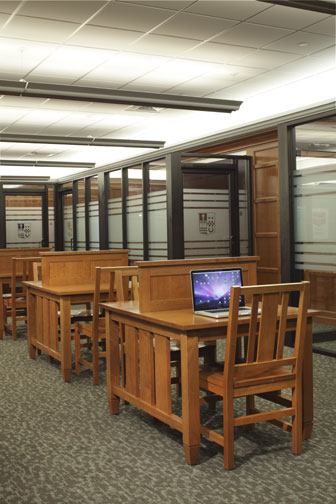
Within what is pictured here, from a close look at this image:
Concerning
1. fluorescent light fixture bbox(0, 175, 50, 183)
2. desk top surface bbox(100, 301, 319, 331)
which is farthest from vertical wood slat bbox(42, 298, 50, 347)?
fluorescent light fixture bbox(0, 175, 50, 183)

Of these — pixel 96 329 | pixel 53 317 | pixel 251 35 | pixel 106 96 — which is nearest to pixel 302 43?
pixel 251 35

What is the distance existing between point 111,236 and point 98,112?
356cm

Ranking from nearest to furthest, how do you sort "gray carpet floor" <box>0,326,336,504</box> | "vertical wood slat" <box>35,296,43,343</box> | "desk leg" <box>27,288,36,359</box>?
"gray carpet floor" <box>0,326,336,504</box> < "vertical wood slat" <box>35,296,43,343</box> < "desk leg" <box>27,288,36,359</box>

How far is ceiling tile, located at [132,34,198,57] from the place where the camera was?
205 inches

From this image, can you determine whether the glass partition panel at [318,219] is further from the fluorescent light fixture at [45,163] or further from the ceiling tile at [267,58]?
the fluorescent light fixture at [45,163]

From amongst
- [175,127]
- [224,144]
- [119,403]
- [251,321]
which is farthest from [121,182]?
[251,321]

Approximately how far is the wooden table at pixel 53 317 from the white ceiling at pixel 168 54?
7.15ft

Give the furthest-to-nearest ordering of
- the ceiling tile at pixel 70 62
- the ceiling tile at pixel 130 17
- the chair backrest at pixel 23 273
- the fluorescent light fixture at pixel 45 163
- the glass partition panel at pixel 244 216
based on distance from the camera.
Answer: the fluorescent light fixture at pixel 45 163 → the glass partition panel at pixel 244 216 → the chair backrest at pixel 23 273 → the ceiling tile at pixel 70 62 → the ceiling tile at pixel 130 17

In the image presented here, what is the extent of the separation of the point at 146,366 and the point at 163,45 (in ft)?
10.1

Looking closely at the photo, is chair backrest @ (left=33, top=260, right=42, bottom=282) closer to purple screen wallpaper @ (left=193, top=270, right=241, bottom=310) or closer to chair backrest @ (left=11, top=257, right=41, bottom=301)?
chair backrest @ (left=11, top=257, right=41, bottom=301)

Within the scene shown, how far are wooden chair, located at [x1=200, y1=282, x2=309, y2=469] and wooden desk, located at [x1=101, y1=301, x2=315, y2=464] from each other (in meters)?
0.13

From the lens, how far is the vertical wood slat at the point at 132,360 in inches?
151

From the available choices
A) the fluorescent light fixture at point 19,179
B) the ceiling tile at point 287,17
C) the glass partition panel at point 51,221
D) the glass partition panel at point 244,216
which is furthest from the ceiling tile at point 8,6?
the glass partition panel at point 51,221

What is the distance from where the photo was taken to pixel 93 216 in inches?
472
